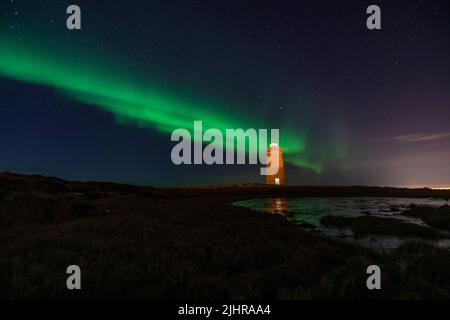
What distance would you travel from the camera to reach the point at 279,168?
144375 millimetres

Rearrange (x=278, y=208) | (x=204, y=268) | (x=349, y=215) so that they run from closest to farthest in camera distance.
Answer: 1. (x=204, y=268)
2. (x=349, y=215)
3. (x=278, y=208)

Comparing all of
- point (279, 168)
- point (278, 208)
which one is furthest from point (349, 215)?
point (279, 168)

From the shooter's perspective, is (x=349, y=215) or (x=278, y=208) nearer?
(x=349, y=215)

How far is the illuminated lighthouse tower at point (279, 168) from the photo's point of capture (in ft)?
459

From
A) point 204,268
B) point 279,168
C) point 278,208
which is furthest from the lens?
point 279,168

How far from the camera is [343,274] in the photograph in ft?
25.9

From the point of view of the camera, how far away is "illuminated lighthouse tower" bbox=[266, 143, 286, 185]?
140m

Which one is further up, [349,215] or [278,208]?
[349,215]

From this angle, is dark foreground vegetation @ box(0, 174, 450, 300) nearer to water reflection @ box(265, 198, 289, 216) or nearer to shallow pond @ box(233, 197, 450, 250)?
shallow pond @ box(233, 197, 450, 250)

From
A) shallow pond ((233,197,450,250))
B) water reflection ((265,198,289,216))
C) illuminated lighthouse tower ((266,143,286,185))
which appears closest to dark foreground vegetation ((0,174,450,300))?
shallow pond ((233,197,450,250))

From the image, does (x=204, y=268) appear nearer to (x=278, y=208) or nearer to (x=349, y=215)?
(x=349, y=215)

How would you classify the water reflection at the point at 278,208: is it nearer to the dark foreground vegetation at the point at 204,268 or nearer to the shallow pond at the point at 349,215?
the shallow pond at the point at 349,215
